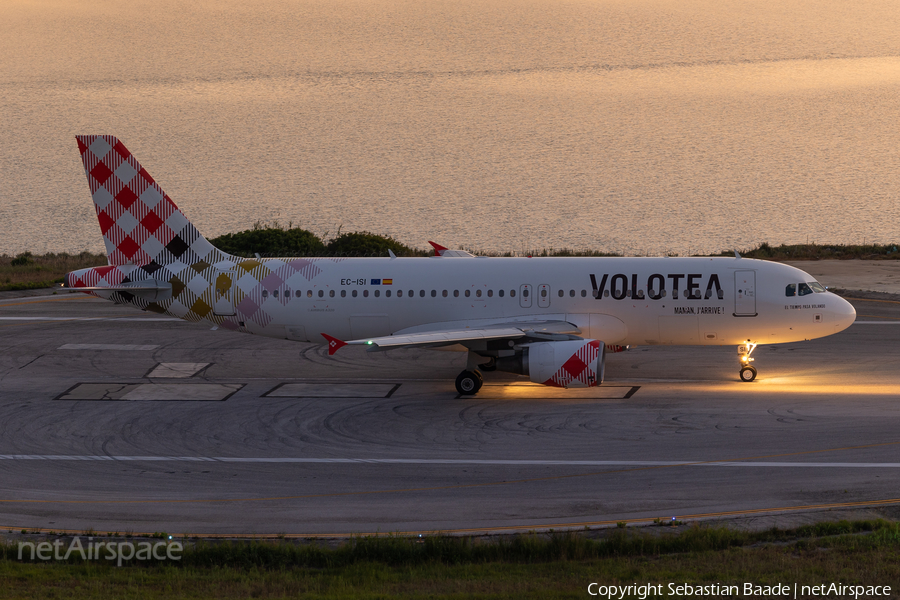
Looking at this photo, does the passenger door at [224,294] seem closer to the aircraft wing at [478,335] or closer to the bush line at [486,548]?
the aircraft wing at [478,335]

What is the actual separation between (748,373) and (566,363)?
320 inches

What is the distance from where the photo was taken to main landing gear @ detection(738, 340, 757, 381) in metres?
34.2

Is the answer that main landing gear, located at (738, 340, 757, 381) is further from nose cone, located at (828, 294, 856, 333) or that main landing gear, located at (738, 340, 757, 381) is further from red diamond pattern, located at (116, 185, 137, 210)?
red diamond pattern, located at (116, 185, 137, 210)

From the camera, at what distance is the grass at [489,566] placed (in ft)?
54.6

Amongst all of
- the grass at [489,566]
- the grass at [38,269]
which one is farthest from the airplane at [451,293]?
the grass at [38,269]

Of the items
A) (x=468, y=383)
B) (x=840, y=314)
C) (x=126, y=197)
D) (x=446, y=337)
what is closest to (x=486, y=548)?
(x=446, y=337)

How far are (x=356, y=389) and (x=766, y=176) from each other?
143m

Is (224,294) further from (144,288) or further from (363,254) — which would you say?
(363,254)

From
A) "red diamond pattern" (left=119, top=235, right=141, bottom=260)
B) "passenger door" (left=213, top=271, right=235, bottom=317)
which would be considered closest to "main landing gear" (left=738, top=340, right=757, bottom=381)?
"passenger door" (left=213, top=271, right=235, bottom=317)

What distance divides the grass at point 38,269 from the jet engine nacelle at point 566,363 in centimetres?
3948

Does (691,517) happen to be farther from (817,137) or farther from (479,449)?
(817,137)

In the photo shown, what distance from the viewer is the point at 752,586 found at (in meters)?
16.3

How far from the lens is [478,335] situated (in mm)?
31359

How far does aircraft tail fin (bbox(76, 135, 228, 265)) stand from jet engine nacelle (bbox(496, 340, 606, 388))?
13.0 meters
